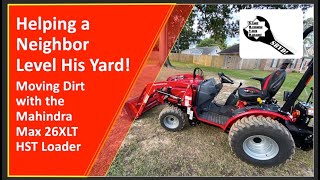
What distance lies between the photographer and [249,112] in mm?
2348

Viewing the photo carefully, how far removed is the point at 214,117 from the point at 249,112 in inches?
26.5

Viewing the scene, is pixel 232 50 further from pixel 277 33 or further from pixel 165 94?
pixel 165 94

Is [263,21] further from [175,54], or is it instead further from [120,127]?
[120,127]

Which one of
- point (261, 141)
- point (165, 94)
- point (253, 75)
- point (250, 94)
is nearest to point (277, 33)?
point (253, 75)

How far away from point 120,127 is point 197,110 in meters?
1.11

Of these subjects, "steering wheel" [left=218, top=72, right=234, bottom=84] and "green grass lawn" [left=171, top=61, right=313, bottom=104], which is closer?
"green grass lawn" [left=171, top=61, right=313, bottom=104]

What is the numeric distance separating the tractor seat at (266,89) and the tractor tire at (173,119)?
86 cm

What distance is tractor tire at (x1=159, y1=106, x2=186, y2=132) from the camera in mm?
2943

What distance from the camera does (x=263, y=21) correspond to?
2217 mm

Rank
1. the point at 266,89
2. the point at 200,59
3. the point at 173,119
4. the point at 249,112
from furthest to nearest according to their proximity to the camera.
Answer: the point at 173,119
the point at 200,59
the point at 266,89
the point at 249,112

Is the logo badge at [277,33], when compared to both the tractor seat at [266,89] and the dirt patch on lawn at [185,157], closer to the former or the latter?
the tractor seat at [266,89]

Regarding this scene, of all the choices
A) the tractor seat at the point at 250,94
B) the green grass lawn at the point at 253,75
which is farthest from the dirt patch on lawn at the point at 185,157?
the tractor seat at the point at 250,94

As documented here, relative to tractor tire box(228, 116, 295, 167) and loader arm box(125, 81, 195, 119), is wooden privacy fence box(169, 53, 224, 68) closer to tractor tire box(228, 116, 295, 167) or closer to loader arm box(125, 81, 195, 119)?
loader arm box(125, 81, 195, 119)

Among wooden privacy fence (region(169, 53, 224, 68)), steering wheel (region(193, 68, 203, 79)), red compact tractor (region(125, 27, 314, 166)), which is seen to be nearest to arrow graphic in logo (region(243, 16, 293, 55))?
red compact tractor (region(125, 27, 314, 166))
